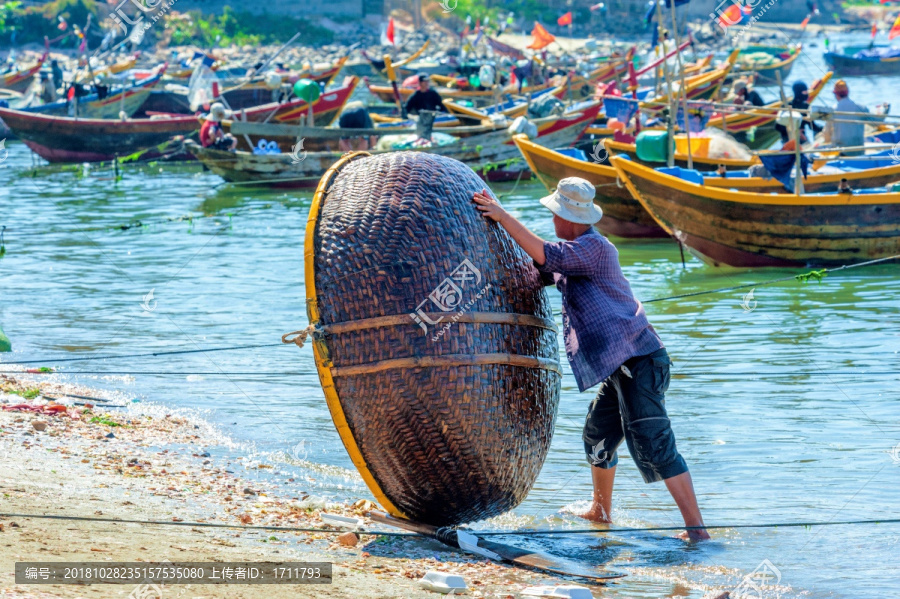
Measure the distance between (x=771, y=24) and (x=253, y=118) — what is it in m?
61.5

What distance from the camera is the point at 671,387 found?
810 cm

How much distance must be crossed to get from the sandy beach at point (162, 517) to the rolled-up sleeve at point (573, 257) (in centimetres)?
132

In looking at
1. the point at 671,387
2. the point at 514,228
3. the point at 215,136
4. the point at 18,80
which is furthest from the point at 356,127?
the point at 18,80

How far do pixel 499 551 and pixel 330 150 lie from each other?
56.8 feet

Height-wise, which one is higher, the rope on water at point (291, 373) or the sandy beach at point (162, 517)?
the sandy beach at point (162, 517)

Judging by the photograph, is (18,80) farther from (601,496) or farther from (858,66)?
(601,496)

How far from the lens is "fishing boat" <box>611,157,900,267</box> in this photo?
11.9 meters

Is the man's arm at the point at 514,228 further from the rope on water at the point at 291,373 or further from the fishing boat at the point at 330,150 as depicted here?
the fishing boat at the point at 330,150

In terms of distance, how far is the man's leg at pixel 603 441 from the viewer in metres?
5.25

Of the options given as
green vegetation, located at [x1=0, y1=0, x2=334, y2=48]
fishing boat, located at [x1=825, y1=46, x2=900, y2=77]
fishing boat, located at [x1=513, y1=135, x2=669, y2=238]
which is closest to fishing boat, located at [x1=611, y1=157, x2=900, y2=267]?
fishing boat, located at [x1=513, y1=135, x2=669, y2=238]

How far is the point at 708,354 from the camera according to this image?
917 cm

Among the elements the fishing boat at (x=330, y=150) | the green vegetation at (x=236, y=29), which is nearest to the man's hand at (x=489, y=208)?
the fishing boat at (x=330, y=150)

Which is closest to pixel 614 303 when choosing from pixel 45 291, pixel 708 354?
pixel 708 354

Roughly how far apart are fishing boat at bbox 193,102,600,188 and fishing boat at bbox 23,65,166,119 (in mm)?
8164
